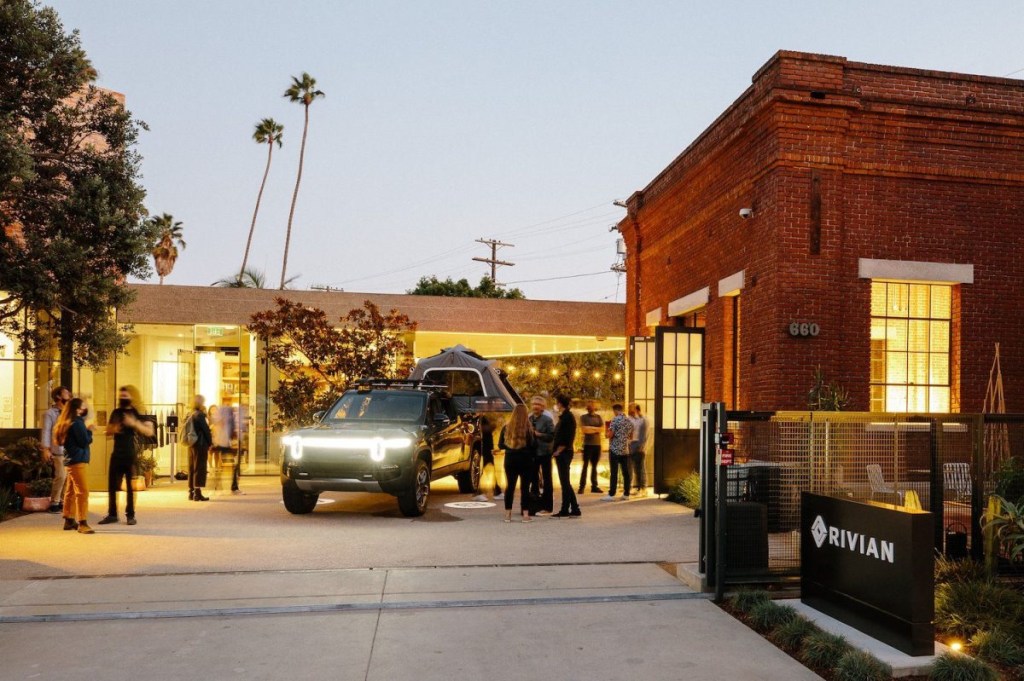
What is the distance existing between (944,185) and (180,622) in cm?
1288

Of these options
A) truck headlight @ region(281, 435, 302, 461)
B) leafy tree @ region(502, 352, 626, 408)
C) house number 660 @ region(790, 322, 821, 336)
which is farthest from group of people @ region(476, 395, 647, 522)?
leafy tree @ region(502, 352, 626, 408)

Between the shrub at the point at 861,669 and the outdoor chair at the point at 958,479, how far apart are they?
12.8 feet

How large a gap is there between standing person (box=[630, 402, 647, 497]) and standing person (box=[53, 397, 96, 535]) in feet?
27.5

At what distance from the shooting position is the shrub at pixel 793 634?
6395 mm

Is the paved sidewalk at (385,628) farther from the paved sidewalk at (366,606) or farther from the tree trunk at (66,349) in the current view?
the tree trunk at (66,349)

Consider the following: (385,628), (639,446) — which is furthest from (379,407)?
(385,628)

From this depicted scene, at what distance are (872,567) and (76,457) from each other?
9.48 metres

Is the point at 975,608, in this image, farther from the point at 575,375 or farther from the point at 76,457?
the point at 575,375

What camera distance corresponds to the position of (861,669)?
223 inches

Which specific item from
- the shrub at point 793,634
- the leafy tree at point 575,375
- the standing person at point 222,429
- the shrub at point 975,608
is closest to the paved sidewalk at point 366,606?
the shrub at point 793,634

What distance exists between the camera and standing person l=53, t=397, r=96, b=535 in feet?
37.5

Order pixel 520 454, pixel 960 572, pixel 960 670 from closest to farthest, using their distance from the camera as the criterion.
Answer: pixel 960 670
pixel 960 572
pixel 520 454

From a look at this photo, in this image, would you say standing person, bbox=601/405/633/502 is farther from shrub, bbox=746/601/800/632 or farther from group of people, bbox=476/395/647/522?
shrub, bbox=746/601/800/632

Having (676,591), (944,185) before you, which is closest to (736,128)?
(944,185)
